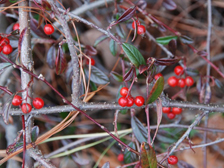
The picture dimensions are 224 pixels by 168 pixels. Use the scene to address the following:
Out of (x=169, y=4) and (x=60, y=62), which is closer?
(x=60, y=62)

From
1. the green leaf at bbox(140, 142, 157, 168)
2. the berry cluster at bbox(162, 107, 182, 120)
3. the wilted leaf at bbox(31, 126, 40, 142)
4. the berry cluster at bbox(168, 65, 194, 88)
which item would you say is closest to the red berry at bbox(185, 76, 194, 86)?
the berry cluster at bbox(168, 65, 194, 88)

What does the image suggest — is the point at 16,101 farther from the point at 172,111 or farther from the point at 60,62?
the point at 172,111

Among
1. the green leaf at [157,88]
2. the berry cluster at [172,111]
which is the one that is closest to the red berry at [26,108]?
the green leaf at [157,88]

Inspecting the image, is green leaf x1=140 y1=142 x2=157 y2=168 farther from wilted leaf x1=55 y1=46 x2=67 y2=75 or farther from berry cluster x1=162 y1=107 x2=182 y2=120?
wilted leaf x1=55 y1=46 x2=67 y2=75

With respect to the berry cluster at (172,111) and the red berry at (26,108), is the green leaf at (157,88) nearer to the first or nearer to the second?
the berry cluster at (172,111)

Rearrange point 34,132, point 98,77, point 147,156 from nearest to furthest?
point 147,156, point 34,132, point 98,77

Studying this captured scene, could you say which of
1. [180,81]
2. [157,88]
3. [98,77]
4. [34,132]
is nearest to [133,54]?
[157,88]

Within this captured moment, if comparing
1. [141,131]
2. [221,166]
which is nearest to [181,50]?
[221,166]

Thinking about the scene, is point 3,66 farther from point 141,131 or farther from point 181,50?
point 181,50
